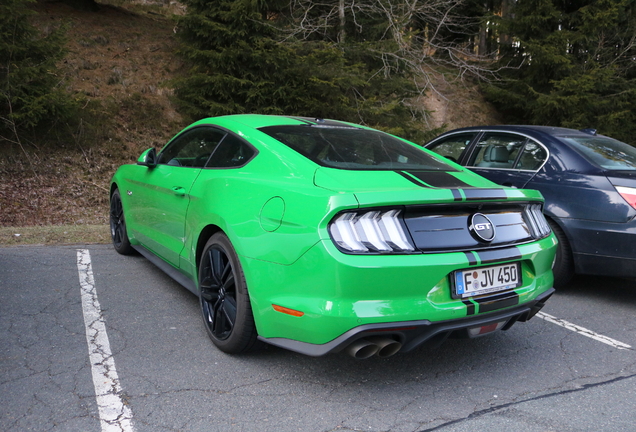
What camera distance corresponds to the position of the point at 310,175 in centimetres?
289

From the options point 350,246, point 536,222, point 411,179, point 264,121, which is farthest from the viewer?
point 264,121

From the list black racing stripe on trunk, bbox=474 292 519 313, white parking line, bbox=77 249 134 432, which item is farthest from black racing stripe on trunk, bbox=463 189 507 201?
white parking line, bbox=77 249 134 432

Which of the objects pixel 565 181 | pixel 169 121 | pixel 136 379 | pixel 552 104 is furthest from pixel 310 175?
pixel 552 104

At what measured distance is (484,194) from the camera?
2846 mm

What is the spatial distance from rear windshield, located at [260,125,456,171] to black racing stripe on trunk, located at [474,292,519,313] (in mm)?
932

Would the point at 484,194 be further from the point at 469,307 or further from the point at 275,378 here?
the point at 275,378

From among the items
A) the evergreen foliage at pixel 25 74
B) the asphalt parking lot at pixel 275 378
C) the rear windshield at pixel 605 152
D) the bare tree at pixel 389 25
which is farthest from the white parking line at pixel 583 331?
the evergreen foliage at pixel 25 74

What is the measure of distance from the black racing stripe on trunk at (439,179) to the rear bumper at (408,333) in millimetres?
711

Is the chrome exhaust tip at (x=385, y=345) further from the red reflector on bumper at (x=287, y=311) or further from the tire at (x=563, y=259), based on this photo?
the tire at (x=563, y=259)

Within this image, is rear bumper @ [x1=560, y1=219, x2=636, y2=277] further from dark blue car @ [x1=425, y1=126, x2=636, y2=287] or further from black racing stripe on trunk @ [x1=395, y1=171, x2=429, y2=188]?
black racing stripe on trunk @ [x1=395, y1=171, x2=429, y2=188]

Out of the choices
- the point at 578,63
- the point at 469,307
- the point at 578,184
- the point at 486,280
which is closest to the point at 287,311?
the point at 469,307

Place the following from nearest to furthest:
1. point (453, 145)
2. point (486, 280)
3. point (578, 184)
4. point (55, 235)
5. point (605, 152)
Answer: point (486, 280), point (578, 184), point (605, 152), point (453, 145), point (55, 235)

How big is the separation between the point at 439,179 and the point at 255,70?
872cm

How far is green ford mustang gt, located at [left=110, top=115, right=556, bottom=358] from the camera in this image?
2.53 m
